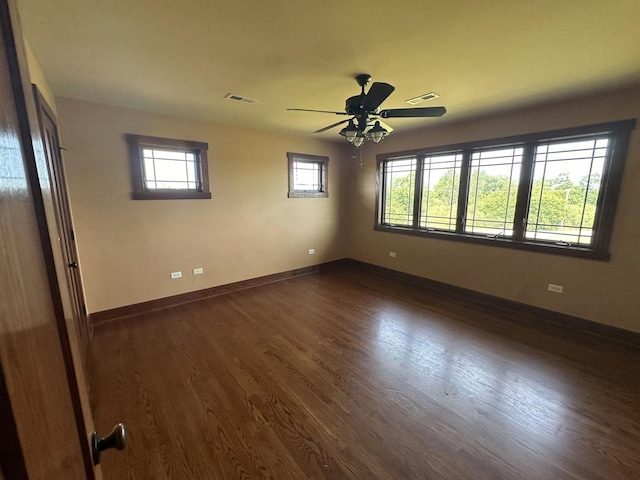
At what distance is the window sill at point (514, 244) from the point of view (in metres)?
3.08

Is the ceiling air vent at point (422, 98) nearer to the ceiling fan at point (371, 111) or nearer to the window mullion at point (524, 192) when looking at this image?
the ceiling fan at point (371, 111)

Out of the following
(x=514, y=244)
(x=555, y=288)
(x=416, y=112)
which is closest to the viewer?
(x=416, y=112)

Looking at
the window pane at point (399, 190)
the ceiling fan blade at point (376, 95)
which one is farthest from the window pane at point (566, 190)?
the ceiling fan blade at point (376, 95)

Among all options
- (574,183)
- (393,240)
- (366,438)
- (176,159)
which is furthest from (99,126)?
(574,183)

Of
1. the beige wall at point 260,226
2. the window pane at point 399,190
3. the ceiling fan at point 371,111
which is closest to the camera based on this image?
→ the ceiling fan at point 371,111

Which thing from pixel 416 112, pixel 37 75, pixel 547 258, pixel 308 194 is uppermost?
pixel 37 75

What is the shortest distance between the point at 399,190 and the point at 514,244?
202 centimetres

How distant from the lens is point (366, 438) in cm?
180

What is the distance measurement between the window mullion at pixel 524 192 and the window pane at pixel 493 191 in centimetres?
5

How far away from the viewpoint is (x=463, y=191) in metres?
4.08

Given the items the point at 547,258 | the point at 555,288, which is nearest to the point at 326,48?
the point at 547,258

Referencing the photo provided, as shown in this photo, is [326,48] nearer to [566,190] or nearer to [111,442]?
[111,442]

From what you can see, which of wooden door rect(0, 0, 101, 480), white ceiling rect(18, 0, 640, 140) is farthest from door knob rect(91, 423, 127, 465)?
white ceiling rect(18, 0, 640, 140)

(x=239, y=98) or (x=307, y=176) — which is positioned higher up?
(x=239, y=98)
